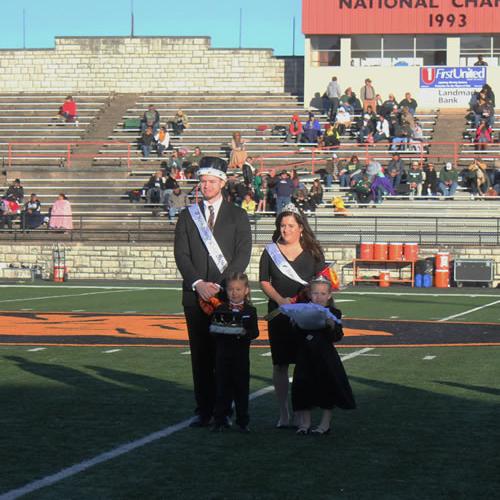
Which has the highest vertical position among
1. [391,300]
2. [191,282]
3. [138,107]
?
[138,107]

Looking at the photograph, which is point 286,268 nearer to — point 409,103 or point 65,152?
point 409,103

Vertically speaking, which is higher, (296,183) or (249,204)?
(296,183)

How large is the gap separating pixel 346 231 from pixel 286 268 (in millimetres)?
25735

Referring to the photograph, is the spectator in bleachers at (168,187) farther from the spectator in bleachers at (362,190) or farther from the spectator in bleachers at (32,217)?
the spectator in bleachers at (362,190)

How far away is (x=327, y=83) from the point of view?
45844 millimetres

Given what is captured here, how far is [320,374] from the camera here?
8.36m

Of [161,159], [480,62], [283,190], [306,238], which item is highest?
[480,62]

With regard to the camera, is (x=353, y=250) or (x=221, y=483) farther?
(x=353, y=250)

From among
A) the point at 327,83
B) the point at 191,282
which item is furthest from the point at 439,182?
the point at 191,282

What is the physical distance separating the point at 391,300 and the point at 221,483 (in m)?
19.1

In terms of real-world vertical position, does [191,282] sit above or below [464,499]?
above

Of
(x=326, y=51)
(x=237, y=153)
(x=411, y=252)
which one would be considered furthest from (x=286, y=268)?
(x=326, y=51)

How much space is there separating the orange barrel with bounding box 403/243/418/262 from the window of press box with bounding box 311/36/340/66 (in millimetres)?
15714

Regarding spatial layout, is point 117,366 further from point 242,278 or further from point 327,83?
point 327,83
